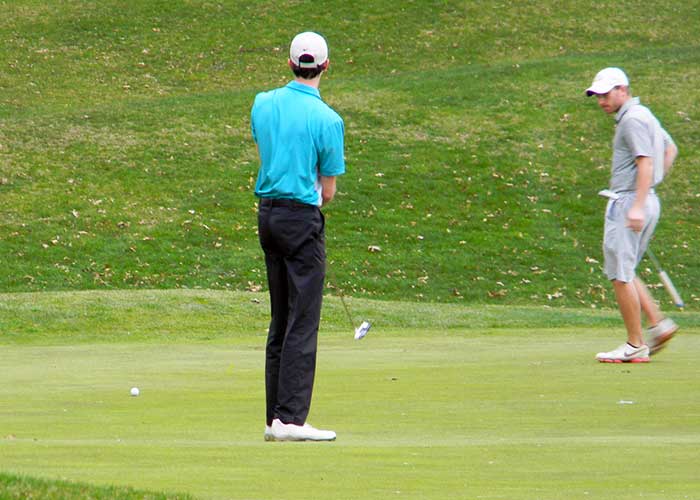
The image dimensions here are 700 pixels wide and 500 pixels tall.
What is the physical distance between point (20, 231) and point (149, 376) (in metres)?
16.1

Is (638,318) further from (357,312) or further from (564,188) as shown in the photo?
(564,188)

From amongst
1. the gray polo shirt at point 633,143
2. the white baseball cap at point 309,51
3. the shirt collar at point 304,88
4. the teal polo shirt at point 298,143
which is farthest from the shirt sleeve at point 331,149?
the gray polo shirt at point 633,143

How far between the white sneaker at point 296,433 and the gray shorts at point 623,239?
432cm

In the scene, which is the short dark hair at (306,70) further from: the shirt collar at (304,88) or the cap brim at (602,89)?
the cap brim at (602,89)

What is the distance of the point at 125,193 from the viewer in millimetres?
27516

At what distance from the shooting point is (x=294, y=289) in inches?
260

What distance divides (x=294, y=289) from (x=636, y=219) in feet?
13.1

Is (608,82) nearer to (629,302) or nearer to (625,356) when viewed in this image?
(629,302)

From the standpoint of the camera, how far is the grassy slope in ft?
79.0

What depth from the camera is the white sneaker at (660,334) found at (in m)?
9.89

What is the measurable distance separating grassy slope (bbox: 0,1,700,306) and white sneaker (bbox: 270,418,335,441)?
15.9 m

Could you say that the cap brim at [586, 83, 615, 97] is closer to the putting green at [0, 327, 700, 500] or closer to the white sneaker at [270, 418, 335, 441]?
the putting green at [0, 327, 700, 500]

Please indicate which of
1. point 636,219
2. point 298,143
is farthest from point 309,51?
point 636,219

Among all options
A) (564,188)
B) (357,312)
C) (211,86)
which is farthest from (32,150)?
(357,312)
